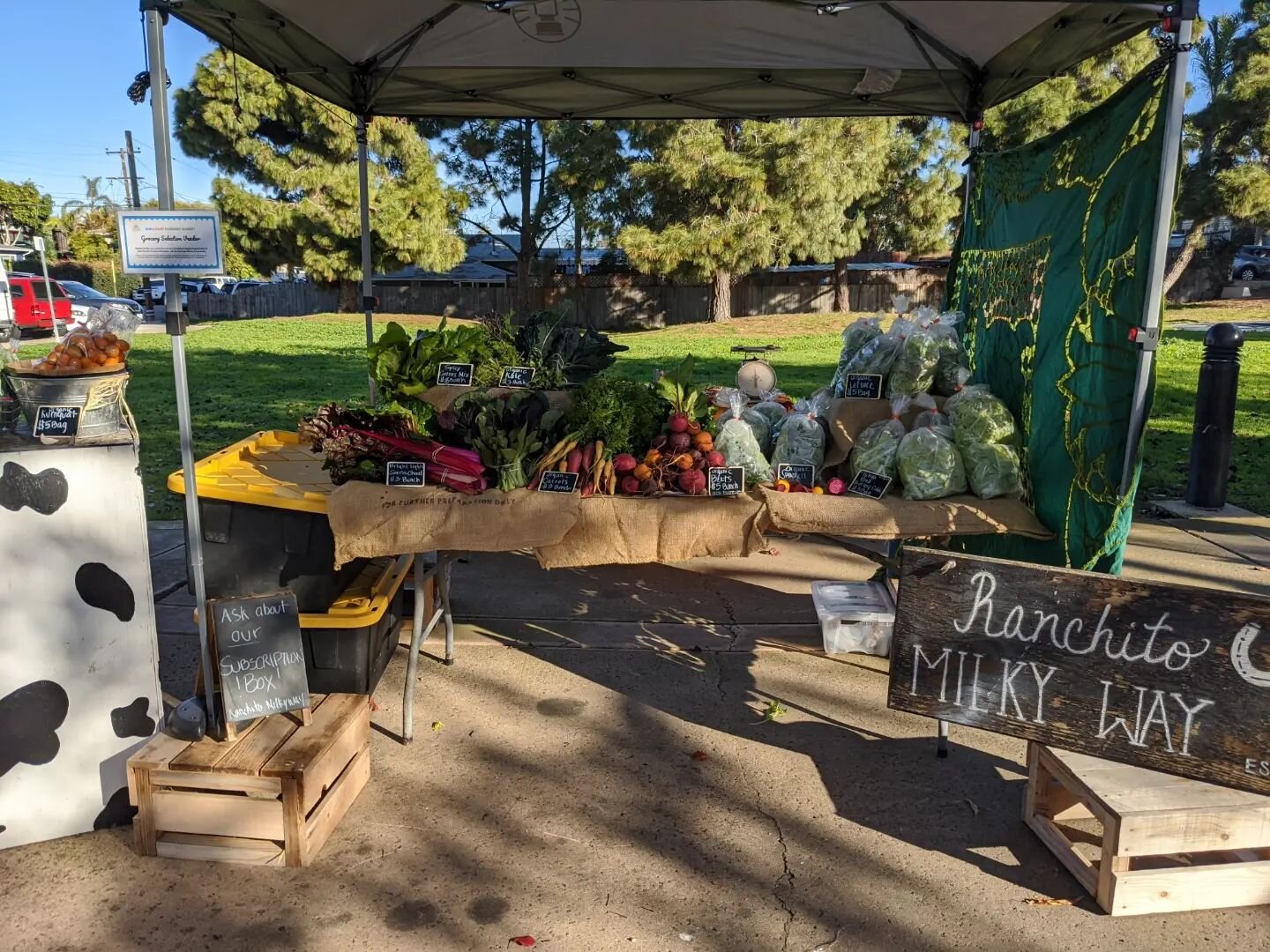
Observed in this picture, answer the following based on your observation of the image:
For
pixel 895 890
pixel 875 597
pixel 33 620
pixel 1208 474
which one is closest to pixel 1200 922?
pixel 895 890

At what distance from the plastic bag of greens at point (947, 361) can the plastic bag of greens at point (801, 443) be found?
0.71 m

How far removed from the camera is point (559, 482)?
3.63 meters

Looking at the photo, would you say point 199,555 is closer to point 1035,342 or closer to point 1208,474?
point 1035,342

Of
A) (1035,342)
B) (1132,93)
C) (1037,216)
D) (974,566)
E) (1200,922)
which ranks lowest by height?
(1200,922)

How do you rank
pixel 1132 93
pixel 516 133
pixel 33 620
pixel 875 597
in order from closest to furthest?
pixel 33 620 → pixel 1132 93 → pixel 875 597 → pixel 516 133

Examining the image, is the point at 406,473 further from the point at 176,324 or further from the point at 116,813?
the point at 116,813

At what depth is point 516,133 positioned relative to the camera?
2831cm

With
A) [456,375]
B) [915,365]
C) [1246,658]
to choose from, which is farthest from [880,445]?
[456,375]

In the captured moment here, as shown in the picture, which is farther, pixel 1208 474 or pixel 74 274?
pixel 74 274

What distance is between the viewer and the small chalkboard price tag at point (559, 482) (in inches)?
142

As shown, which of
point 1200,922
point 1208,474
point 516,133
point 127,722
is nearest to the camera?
point 1200,922

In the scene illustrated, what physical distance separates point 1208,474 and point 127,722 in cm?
771

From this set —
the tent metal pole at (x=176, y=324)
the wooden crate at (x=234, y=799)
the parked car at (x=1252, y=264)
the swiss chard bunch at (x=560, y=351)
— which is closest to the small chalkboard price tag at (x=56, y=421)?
the tent metal pole at (x=176, y=324)

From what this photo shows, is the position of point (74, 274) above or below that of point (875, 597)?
above
